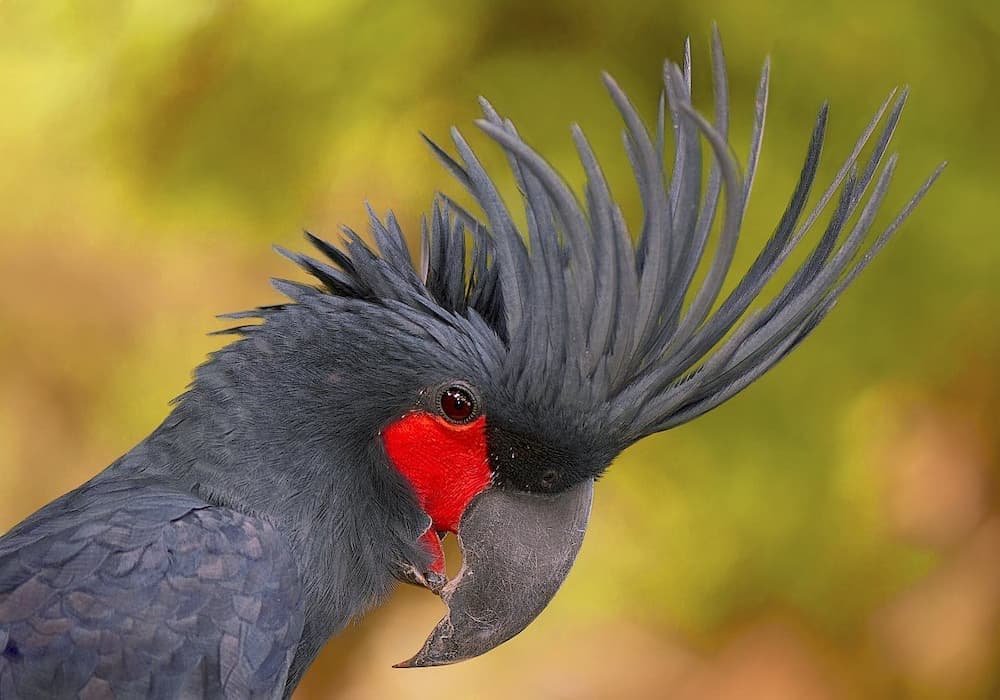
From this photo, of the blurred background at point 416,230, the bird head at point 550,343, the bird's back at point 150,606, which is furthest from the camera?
the blurred background at point 416,230

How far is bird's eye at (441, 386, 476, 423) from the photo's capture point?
5.19 ft

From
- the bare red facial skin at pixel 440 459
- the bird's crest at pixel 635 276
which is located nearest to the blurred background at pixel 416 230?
the bird's crest at pixel 635 276

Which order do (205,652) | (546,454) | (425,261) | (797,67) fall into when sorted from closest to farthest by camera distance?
(205,652)
(546,454)
(425,261)
(797,67)

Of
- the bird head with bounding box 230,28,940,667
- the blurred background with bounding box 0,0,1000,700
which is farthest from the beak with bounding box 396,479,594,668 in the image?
the blurred background with bounding box 0,0,1000,700

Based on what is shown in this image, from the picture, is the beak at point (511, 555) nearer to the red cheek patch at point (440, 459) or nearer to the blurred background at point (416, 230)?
the red cheek patch at point (440, 459)

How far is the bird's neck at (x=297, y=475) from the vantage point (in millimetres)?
1591

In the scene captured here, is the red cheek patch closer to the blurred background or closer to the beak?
the beak

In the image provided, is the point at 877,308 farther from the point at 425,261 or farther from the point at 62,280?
the point at 62,280

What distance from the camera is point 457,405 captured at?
5.20 feet

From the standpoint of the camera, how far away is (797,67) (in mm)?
2877

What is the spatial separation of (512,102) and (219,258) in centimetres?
90

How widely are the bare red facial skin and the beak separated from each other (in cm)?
2

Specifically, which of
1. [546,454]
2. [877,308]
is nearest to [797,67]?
[877,308]

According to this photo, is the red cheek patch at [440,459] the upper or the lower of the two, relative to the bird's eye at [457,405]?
lower
